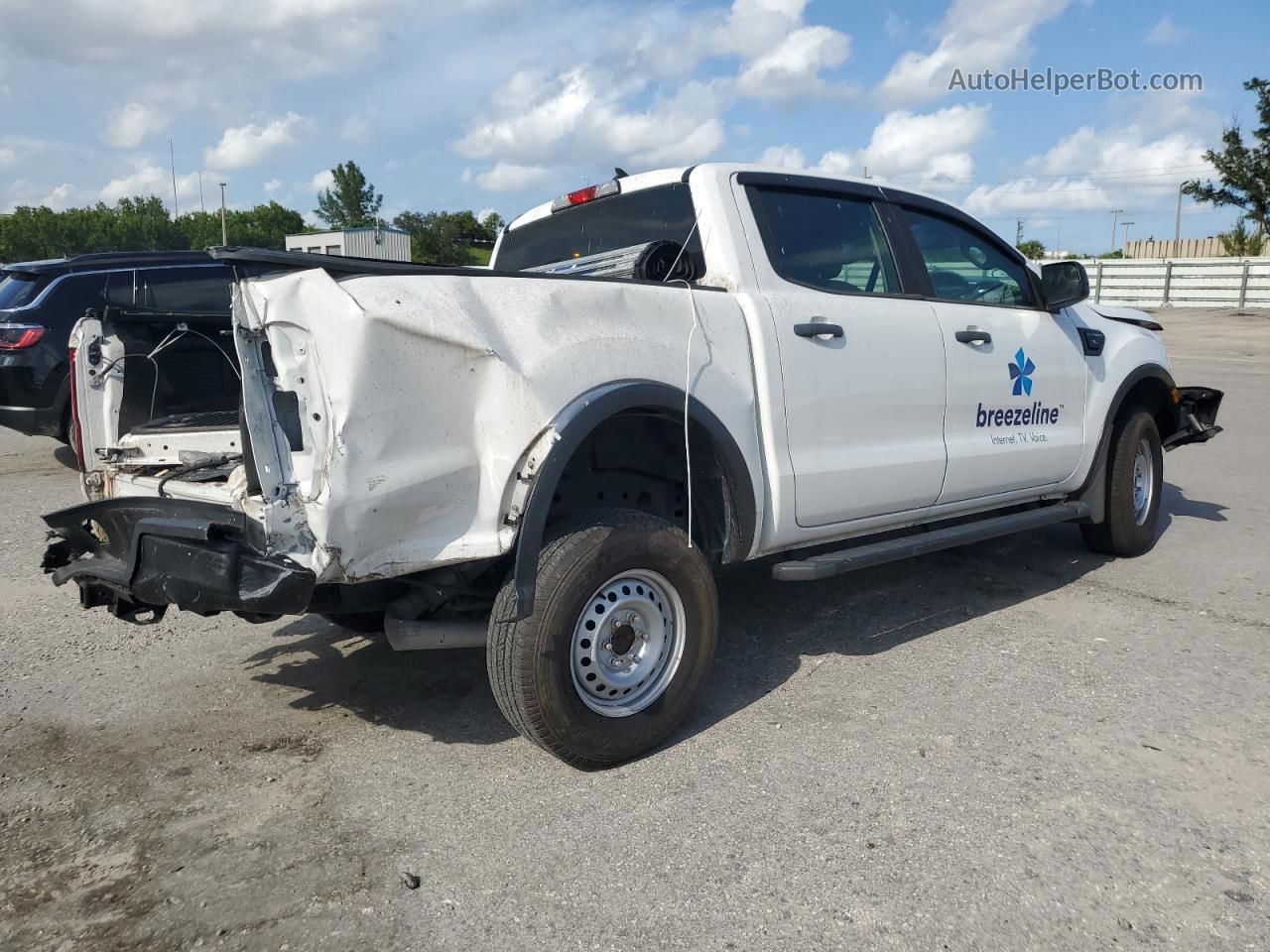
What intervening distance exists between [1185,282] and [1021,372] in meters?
29.0

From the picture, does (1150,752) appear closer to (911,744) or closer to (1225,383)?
(911,744)

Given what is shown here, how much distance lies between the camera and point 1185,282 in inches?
1177

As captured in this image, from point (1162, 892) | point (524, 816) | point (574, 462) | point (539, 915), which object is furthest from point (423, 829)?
point (1162, 892)

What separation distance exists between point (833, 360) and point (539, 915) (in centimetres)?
235

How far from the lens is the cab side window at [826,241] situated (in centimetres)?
412

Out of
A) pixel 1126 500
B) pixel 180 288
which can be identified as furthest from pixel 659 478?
pixel 180 288

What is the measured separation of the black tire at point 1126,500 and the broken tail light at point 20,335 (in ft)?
26.3

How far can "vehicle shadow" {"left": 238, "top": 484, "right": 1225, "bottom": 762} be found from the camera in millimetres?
4027

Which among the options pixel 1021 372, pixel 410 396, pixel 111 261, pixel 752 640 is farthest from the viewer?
pixel 111 261

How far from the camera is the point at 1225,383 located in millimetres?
14430

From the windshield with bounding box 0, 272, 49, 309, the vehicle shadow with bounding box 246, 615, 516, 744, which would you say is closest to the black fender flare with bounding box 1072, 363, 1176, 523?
the vehicle shadow with bounding box 246, 615, 516, 744

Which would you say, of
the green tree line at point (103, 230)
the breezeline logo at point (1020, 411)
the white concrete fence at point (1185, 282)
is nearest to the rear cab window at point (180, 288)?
the breezeline logo at point (1020, 411)

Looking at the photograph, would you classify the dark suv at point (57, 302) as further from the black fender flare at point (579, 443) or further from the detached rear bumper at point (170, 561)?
the black fender flare at point (579, 443)

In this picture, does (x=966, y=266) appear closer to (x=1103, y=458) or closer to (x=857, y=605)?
(x=1103, y=458)
